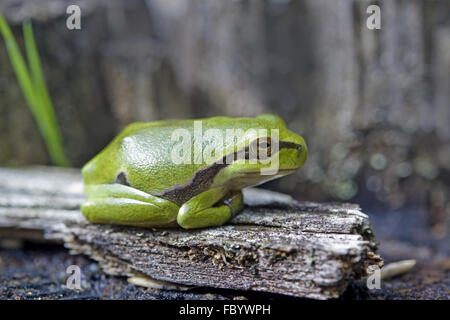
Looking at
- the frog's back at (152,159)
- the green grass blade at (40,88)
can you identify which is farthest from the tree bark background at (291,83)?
the frog's back at (152,159)

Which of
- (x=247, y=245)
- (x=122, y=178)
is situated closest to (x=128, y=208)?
(x=122, y=178)

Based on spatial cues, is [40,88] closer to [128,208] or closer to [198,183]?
[128,208]

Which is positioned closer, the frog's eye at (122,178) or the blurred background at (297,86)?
the frog's eye at (122,178)

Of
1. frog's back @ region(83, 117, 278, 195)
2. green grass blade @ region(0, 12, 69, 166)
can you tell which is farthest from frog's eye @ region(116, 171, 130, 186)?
Answer: green grass blade @ region(0, 12, 69, 166)

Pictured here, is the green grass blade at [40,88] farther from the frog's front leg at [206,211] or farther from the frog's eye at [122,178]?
the frog's front leg at [206,211]

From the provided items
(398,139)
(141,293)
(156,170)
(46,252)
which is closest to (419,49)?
(398,139)
